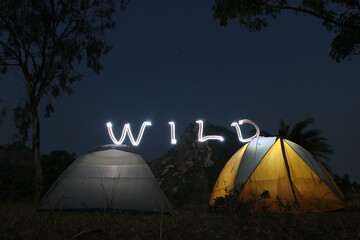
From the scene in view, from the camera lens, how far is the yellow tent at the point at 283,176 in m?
10.9

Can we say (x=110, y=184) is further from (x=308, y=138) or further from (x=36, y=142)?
(x=308, y=138)

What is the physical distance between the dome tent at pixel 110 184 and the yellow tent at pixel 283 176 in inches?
96.4

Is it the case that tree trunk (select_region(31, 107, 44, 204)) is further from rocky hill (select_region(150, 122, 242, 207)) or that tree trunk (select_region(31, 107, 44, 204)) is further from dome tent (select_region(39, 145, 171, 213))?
rocky hill (select_region(150, 122, 242, 207))

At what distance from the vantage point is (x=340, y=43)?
42.6 feet

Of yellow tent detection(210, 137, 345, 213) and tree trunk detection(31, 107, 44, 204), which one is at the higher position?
tree trunk detection(31, 107, 44, 204)

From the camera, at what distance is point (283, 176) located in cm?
1105

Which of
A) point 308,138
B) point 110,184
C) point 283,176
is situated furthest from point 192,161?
point 110,184

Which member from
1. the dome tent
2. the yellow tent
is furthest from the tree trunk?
the yellow tent

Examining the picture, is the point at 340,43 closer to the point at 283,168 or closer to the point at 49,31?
the point at 283,168

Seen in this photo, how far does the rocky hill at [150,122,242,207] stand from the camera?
3756 centimetres

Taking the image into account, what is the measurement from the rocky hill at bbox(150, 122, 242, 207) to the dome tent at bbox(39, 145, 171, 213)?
24068mm

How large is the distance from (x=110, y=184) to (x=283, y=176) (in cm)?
515

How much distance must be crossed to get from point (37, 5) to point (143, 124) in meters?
11.4

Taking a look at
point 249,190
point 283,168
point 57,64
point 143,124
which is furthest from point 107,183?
point 57,64
